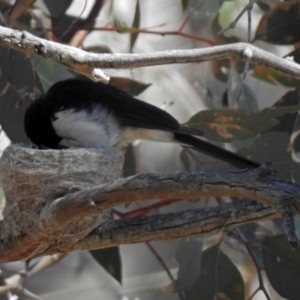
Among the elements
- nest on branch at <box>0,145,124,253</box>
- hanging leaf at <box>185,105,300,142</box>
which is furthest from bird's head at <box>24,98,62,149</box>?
hanging leaf at <box>185,105,300,142</box>

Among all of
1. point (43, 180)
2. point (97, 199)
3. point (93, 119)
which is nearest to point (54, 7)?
point (93, 119)

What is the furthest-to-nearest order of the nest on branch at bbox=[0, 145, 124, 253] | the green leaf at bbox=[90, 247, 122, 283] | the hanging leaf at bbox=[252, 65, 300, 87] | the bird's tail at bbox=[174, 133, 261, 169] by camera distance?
1. the hanging leaf at bbox=[252, 65, 300, 87]
2. the green leaf at bbox=[90, 247, 122, 283]
3. the bird's tail at bbox=[174, 133, 261, 169]
4. the nest on branch at bbox=[0, 145, 124, 253]

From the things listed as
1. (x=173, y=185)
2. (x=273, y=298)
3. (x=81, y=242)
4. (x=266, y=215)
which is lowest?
(x=273, y=298)

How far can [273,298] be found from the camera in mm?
3918

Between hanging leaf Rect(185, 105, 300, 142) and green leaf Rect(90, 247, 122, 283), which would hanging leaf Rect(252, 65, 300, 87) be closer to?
hanging leaf Rect(185, 105, 300, 142)

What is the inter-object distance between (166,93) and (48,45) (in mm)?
2446

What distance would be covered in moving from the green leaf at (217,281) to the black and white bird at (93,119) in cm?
35

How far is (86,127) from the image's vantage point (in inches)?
109

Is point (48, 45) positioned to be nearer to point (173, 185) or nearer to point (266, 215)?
point (173, 185)

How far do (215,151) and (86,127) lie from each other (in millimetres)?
460

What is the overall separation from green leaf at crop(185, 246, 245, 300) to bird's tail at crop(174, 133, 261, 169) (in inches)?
12.5

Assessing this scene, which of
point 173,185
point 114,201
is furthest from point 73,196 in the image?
point 173,185

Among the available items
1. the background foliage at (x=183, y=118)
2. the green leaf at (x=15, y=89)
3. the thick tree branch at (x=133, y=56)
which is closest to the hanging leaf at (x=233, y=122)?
the background foliage at (x=183, y=118)

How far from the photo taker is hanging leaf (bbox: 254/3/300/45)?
9.75ft
